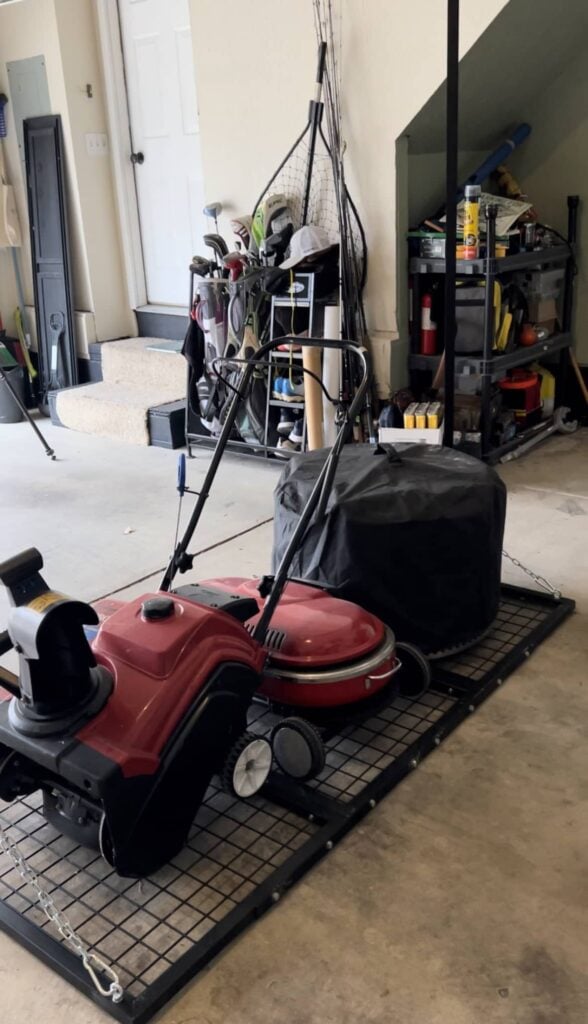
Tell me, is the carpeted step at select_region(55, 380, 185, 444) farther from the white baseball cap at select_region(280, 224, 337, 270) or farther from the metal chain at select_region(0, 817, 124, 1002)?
the metal chain at select_region(0, 817, 124, 1002)

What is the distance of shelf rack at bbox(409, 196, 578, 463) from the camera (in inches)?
154

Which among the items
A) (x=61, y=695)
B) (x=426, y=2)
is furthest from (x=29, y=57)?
(x=61, y=695)

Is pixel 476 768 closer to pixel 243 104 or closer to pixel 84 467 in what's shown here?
pixel 84 467

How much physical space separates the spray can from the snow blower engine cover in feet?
5.55

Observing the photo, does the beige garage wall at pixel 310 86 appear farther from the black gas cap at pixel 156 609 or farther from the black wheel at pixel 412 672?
the black gas cap at pixel 156 609

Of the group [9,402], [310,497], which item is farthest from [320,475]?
[9,402]

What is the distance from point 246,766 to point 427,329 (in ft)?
9.31

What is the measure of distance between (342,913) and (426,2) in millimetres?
3544

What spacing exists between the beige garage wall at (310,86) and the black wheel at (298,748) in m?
2.67

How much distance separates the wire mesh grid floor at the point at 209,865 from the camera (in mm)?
1659

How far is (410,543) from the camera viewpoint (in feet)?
7.72

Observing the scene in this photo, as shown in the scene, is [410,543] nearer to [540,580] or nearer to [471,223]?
[540,580]

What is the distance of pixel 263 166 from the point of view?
179 inches

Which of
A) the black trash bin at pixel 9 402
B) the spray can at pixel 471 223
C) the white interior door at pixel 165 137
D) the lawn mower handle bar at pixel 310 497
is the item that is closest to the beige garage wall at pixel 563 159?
the spray can at pixel 471 223
